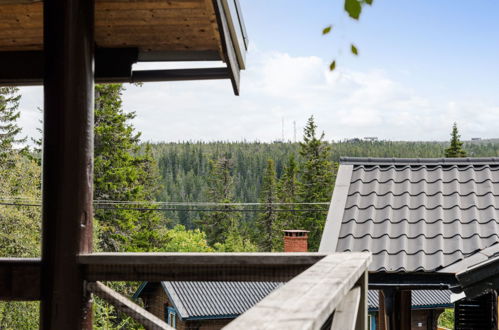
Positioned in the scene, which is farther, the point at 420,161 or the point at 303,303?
the point at 420,161

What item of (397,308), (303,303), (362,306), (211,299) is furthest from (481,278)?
(211,299)

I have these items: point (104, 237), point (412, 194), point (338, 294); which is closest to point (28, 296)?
point (338, 294)

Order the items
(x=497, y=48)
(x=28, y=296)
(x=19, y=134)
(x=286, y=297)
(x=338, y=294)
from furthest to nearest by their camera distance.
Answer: (x=497, y=48) → (x=19, y=134) → (x=28, y=296) → (x=338, y=294) → (x=286, y=297)

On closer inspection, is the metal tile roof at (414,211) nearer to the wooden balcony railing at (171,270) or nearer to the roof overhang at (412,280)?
the roof overhang at (412,280)

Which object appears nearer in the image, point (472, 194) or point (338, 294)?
point (338, 294)

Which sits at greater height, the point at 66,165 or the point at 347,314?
the point at 66,165

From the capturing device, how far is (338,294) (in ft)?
4.93

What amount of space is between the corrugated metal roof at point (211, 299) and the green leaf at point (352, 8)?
19.8 m

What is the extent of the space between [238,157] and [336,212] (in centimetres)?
9668

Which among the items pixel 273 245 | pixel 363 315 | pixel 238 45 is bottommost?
pixel 273 245

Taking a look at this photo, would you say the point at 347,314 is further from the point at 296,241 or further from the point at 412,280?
the point at 296,241

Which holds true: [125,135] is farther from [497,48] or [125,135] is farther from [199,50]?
[497,48]

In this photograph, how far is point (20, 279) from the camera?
288 centimetres

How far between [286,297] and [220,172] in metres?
66.8
